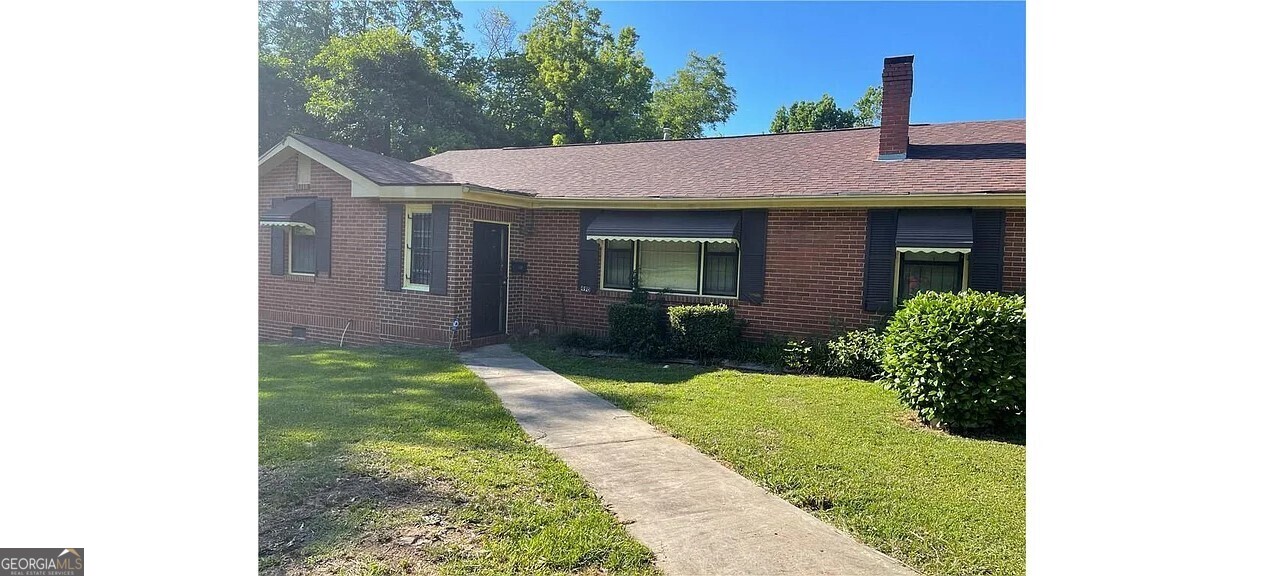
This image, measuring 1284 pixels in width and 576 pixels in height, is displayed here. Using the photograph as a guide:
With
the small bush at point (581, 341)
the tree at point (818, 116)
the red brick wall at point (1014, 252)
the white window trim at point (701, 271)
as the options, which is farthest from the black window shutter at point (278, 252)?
the tree at point (818, 116)

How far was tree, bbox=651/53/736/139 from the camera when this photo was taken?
3838cm

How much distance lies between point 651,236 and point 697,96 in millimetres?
31530

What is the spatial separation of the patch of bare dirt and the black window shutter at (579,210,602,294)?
6.63 m

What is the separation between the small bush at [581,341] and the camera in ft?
33.0

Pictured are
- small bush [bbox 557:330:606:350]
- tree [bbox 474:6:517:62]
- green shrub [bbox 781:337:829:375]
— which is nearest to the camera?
green shrub [bbox 781:337:829:375]

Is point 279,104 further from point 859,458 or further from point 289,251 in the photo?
point 859,458

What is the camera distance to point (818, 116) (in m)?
34.4

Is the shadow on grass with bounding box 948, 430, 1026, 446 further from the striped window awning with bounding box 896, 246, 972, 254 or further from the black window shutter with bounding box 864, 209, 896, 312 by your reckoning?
the black window shutter with bounding box 864, 209, 896, 312

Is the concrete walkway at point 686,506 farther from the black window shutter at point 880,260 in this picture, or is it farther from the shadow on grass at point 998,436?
the black window shutter at point 880,260

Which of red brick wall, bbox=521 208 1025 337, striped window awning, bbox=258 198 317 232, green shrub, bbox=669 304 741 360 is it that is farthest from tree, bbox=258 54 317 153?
green shrub, bbox=669 304 741 360

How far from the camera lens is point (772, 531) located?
3.43 meters

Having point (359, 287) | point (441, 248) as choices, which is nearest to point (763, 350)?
point (441, 248)

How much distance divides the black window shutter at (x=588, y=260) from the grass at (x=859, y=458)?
2.72 m

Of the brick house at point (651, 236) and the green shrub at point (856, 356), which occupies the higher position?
the brick house at point (651, 236)
